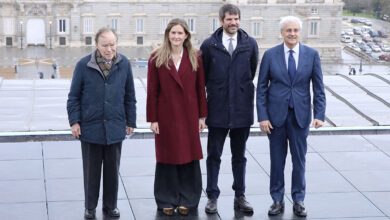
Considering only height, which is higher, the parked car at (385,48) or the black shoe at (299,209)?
the black shoe at (299,209)

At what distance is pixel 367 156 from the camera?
8320mm

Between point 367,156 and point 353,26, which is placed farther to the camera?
point 353,26

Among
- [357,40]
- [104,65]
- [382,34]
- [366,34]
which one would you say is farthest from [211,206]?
[382,34]

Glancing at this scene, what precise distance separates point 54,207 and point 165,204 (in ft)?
3.29

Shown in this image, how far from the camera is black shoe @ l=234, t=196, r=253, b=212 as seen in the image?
6.37 metres

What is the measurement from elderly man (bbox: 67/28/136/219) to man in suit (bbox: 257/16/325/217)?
1213mm

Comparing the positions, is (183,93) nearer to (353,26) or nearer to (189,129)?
(189,129)

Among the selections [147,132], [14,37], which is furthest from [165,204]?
[14,37]

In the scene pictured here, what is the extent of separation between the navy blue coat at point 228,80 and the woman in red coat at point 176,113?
0.12 metres

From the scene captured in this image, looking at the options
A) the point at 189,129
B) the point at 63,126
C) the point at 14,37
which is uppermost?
the point at 189,129

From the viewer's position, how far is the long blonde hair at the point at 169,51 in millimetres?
6066

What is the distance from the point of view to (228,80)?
625cm

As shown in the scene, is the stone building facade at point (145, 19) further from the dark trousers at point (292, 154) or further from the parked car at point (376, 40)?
the dark trousers at point (292, 154)

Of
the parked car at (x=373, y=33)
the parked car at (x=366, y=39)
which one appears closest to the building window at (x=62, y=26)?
the parked car at (x=366, y=39)
